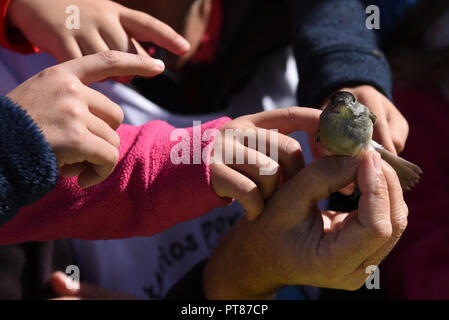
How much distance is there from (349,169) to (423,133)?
68 cm

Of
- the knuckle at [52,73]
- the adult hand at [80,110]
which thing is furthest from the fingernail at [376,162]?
the knuckle at [52,73]

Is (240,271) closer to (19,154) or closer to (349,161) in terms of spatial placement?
(349,161)

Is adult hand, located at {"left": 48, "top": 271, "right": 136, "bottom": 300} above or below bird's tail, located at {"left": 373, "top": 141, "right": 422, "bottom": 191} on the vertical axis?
below

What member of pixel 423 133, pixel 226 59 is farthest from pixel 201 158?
pixel 423 133

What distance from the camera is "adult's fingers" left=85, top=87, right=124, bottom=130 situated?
21.1 inches

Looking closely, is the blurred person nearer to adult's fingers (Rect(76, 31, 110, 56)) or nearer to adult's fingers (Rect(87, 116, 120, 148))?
adult's fingers (Rect(76, 31, 110, 56))

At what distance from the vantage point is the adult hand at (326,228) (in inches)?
23.0

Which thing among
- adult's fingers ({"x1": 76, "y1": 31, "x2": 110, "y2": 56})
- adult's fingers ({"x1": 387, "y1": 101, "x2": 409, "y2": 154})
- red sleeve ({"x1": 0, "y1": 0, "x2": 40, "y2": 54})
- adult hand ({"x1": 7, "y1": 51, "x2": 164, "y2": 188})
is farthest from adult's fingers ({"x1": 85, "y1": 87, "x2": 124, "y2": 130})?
adult's fingers ({"x1": 387, "y1": 101, "x2": 409, "y2": 154})

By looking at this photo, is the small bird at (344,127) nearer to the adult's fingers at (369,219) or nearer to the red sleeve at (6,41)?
the adult's fingers at (369,219)

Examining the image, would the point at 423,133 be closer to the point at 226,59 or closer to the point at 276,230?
the point at 226,59

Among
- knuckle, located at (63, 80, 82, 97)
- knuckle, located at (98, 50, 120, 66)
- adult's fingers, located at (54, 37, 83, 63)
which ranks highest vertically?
adult's fingers, located at (54, 37, 83, 63)

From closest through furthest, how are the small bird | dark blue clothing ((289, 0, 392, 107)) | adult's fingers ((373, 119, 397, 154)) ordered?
the small bird < adult's fingers ((373, 119, 397, 154)) < dark blue clothing ((289, 0, 392, 107))

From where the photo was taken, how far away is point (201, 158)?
63cm

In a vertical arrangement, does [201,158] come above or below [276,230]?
above
